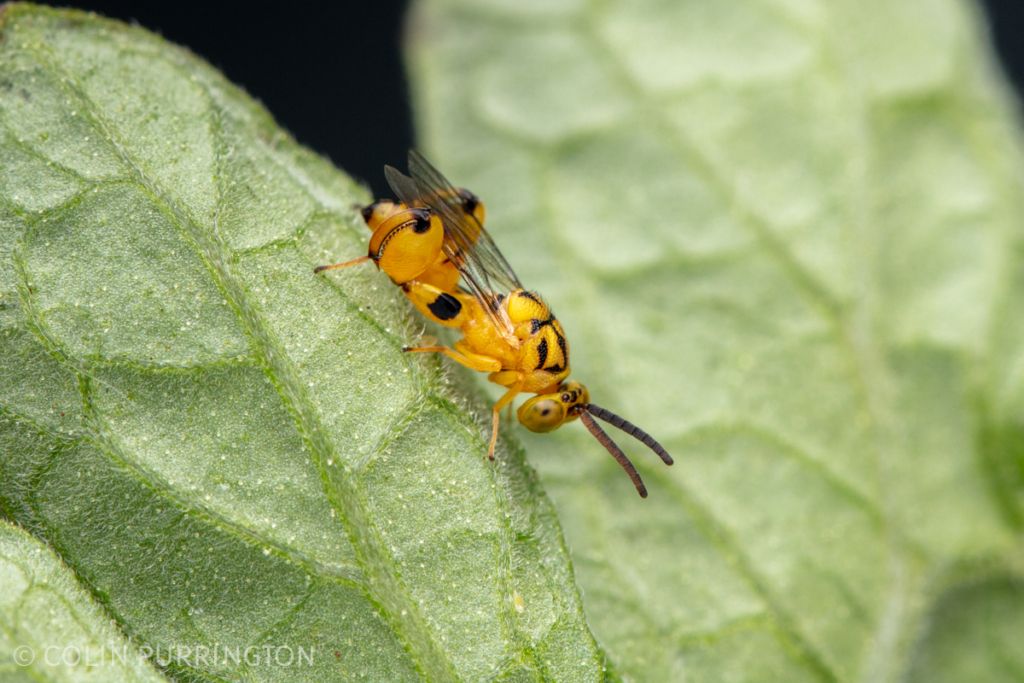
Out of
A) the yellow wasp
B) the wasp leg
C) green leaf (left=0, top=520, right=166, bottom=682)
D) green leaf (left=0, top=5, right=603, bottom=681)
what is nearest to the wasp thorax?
the yellow wasp

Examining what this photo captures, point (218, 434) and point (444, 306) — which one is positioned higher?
point (218, 434)

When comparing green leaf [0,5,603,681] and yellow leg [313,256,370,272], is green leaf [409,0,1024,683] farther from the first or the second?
yellow leg [313,256,370,272]

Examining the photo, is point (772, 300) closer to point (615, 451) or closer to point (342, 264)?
point (615, 451)

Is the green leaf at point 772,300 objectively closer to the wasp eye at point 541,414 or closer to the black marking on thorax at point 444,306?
the wasp eye at point 541,414

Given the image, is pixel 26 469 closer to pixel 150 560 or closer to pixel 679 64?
pixel 150 560

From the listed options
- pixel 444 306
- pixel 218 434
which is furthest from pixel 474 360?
pixel 218 434

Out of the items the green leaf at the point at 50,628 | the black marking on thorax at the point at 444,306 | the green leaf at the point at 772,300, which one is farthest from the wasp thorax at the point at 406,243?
the green leaf at the point at 50,628
